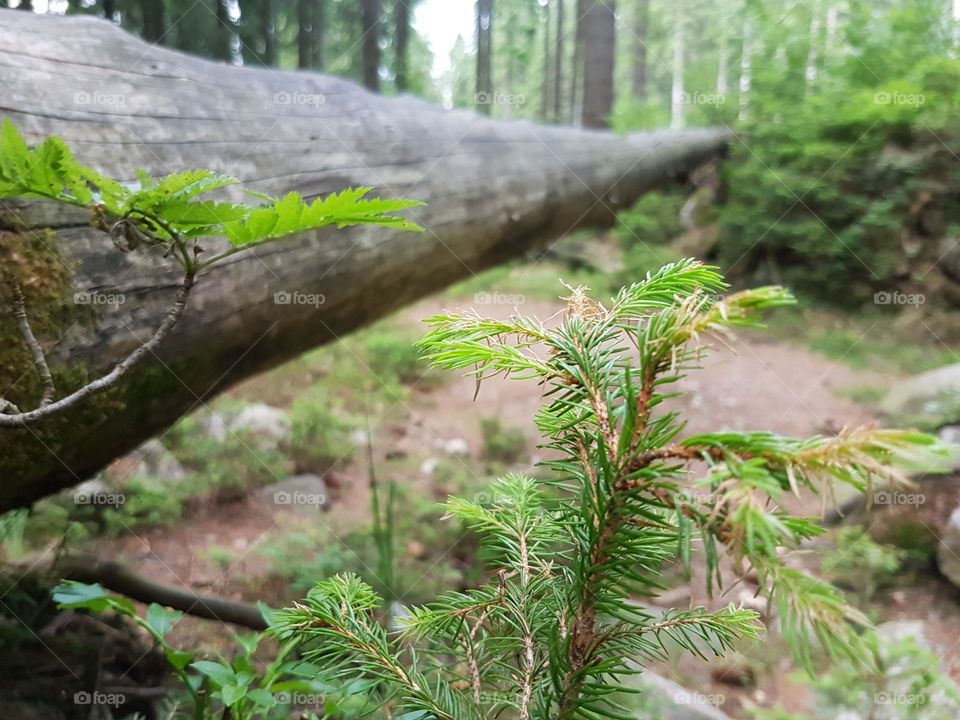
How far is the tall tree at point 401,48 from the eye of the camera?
27.5 feet

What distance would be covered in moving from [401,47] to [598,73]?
3.24 metres

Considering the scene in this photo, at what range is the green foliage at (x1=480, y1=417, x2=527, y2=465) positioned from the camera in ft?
14.6

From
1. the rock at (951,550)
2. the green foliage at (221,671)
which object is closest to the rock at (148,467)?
the green foliage at (221,671)

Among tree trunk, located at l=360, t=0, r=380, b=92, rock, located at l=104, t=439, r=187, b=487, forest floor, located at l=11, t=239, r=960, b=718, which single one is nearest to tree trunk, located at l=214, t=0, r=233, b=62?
tree trunk, located at l=360, t=0, r=380, b=92

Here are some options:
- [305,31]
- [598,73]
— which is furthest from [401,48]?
[598,73]

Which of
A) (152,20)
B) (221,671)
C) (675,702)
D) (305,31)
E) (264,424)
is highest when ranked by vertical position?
(305,31)

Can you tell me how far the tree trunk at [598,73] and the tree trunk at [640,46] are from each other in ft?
11.2

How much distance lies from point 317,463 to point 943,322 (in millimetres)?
6627

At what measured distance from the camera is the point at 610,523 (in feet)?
2.09

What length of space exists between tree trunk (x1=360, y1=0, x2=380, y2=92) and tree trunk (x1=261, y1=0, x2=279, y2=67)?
5.59 ft

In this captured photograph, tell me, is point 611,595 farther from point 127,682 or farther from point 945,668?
point 945,668

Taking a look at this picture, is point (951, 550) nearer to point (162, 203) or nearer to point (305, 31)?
point (162, 203)

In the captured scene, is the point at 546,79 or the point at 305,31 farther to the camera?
the point at 546,79

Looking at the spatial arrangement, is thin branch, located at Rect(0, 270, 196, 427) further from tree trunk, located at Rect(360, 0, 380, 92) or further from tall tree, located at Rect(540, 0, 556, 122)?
tall tree, located at Rect(540, 0, 556, 122)
